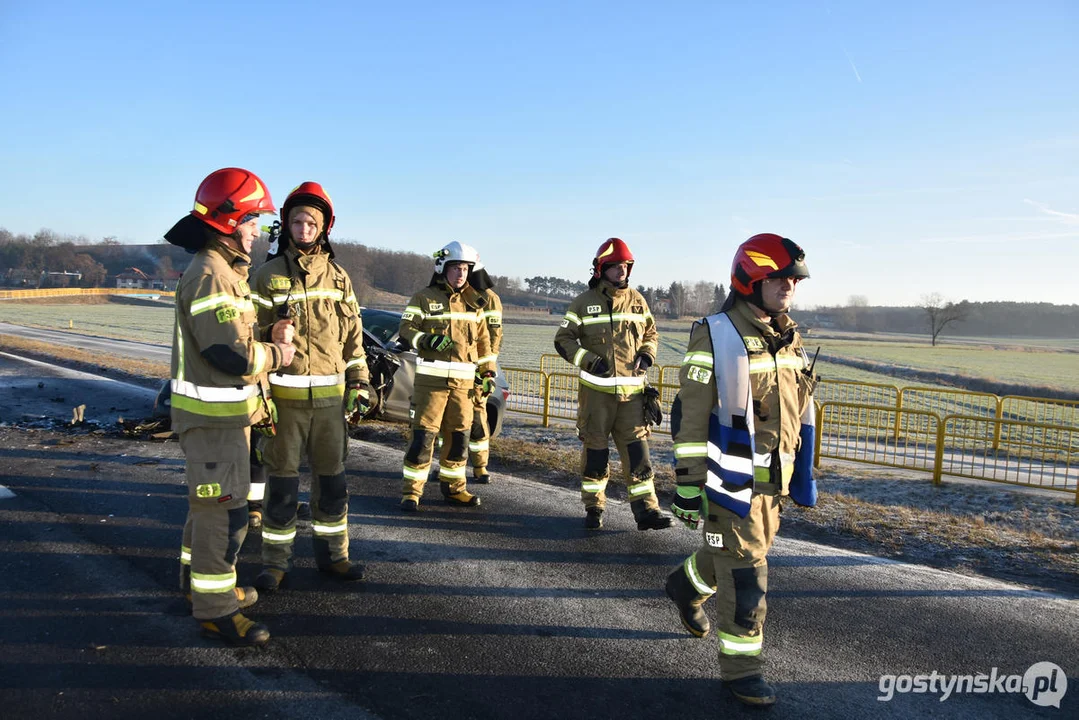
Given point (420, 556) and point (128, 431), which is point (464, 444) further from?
point (128, 431)

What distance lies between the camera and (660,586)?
4691mm

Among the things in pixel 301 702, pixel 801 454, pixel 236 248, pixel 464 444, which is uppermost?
pixel 236 248

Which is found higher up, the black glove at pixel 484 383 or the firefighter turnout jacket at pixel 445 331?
the firefighter turnout jacket at pixel 445 331

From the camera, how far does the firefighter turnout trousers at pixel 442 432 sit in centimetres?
614

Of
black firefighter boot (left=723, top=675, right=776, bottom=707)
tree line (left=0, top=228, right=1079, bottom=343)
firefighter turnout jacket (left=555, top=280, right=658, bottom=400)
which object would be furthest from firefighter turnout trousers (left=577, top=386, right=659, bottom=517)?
tree line (left=0, top=228, right=1079, bottom=343)

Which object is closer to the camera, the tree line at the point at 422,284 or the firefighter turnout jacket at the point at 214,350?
the firefighter turnout jacket at the point at 214,350

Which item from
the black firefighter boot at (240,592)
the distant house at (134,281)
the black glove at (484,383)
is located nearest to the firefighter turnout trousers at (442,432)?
the black glove at (484,383)

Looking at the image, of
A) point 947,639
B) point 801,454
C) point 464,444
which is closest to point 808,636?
point 947,639

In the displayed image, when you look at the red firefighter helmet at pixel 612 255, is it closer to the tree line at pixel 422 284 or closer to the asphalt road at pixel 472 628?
the asphalt road at pixel 472 628

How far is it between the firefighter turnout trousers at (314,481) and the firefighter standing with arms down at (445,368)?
1566 millimetres

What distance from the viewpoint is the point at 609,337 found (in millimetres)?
5898

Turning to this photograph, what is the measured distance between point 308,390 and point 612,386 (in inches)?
99.6

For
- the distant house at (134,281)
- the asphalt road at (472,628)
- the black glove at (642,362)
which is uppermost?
the distant house at (134,281)

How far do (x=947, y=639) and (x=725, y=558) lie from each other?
1698 millimetres
